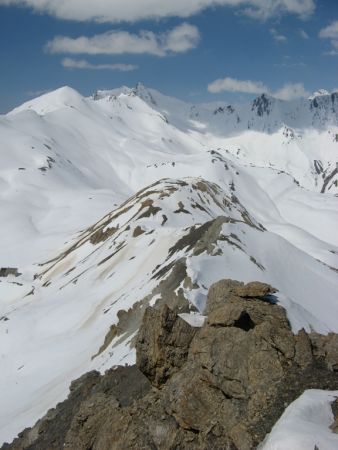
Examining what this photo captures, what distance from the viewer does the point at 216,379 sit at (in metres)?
19.4

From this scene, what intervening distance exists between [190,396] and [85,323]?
3415cm

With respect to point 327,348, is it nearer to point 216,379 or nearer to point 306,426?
point 216,379

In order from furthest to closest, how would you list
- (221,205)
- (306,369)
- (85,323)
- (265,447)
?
1. (221,205)
2. (85,323)
3. (306,369)
4. (265,447)

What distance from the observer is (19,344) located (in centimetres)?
5662

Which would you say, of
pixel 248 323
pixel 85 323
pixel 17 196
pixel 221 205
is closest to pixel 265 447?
pixel 248 323

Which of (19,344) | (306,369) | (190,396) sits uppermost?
(19,344)

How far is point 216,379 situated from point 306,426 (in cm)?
471

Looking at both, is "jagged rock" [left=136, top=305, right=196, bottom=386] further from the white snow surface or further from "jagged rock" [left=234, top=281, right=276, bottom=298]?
→ the white snow surface

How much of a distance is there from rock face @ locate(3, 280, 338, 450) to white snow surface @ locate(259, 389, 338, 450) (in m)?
0.83

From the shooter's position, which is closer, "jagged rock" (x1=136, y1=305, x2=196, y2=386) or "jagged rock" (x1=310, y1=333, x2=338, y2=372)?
"jagged rock" (x1=310, y1=333, x2=338, y2=372)

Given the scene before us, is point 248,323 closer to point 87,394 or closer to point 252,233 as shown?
point 87,394

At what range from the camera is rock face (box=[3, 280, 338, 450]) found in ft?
59.0

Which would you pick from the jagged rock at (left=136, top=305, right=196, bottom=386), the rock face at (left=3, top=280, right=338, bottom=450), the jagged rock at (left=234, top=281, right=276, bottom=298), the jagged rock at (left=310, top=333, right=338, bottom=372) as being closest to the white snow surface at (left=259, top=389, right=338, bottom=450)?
the rock face at (left=3, top=280, right=338, bottom=450)

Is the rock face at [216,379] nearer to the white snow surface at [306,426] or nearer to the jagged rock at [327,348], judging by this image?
the jagged rock at [327,348]
